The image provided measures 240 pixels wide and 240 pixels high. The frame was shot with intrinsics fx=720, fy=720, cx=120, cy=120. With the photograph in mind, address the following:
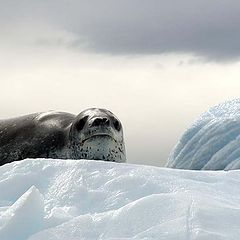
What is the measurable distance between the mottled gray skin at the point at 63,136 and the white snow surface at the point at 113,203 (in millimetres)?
4306

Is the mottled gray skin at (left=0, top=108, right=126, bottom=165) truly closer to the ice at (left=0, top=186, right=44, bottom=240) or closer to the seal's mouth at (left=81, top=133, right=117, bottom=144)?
the seal's mouth at (left=81, top=133, right=117, bottom=144)

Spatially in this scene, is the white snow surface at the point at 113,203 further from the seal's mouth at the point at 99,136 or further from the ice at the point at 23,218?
the seal's mouth at the point at 99,136

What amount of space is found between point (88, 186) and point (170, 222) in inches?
37.2

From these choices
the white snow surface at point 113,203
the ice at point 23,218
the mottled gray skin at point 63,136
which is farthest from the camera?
the mottled gray skin at point 63,136

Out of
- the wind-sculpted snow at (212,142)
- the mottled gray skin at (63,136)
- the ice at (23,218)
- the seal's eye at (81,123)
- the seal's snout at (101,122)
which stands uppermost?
the ice at (23,218)

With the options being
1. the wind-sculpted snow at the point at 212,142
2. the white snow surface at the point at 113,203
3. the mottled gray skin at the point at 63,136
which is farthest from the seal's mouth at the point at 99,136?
→ the white snow surface at the point at 113,203

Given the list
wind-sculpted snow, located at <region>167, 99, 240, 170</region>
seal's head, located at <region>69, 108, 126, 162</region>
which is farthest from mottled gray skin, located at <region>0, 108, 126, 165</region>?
wind-sculpted snow, located at <region>167, 99, 240, 170</region>

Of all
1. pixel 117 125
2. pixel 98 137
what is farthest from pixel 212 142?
pixel 98 137

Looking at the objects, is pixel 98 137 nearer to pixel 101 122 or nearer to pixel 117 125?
pixel 101 122

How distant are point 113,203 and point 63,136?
253 inches

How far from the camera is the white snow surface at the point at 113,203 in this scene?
4242 millimetres

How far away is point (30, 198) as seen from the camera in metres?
4.56

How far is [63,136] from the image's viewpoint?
1109 centimetres

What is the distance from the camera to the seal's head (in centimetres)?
986
